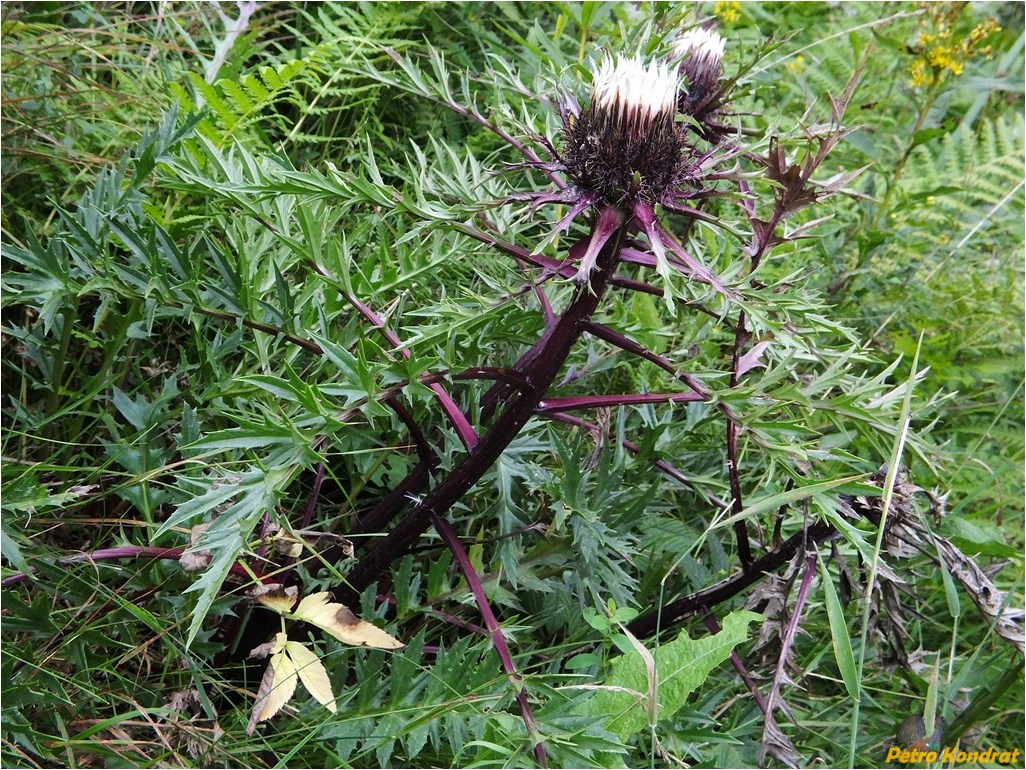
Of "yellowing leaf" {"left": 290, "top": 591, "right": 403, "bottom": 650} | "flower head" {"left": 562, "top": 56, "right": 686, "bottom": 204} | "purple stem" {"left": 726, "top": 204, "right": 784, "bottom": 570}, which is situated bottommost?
"yellowing leaf" {"left": 290, "top": 591, "right": 403, "bottom": 650}

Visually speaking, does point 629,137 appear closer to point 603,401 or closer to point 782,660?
point 603,401

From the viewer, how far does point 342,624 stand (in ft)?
4.53

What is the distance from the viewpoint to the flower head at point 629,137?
1288 millimetres

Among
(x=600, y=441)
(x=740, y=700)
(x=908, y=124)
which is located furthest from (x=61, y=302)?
(x=908, y=124)

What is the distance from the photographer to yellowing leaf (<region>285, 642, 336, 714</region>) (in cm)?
133

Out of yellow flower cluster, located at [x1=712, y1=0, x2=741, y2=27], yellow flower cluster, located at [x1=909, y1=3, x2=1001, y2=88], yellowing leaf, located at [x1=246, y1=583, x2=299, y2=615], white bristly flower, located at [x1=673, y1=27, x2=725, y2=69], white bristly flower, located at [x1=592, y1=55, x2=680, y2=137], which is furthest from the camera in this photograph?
yellow flower cluster, located at [x1=712, y1=0, x2=741, y2=27]

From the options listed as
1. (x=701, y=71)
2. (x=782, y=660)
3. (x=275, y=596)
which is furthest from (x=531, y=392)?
(x=701, y=71)

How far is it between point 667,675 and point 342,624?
55 centimetres

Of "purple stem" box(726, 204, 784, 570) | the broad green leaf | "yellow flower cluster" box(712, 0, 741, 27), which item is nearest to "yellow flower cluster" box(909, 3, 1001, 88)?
"yellow flower cluster" box(712, 0, 741, 27)

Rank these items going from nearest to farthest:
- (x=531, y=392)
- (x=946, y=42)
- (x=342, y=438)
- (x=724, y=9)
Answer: (x=531, y=392) → (x=342, y=438) → (x=946, y=42) → (x=724, y=9)

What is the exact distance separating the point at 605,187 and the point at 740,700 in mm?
1127

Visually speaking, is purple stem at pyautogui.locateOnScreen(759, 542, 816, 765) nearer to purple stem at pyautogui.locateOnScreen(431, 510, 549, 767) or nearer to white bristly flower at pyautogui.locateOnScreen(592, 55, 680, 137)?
purple stem at pyautogui.locateOnScreen(431, 510, 549, 767)

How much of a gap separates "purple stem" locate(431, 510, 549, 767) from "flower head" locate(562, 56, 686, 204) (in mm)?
591

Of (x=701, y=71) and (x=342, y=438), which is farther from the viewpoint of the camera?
(x=701, y=71)
